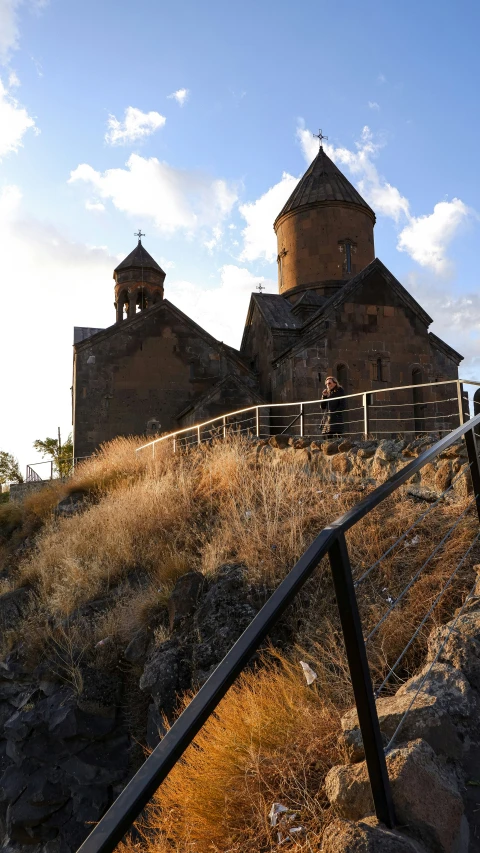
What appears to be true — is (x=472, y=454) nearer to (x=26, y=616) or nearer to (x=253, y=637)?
(x=253, y=637)

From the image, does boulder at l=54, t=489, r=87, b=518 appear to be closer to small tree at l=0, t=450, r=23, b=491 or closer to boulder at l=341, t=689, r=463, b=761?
boulder at l=341, t=689, r=463, b=761

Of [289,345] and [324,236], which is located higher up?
→ [324,236]

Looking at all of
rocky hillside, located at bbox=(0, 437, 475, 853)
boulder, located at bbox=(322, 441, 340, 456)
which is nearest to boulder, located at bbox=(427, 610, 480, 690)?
rocky hillside, located at bbox=(0, 437, 475, 853)

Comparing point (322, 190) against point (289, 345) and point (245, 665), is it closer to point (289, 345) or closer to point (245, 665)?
point (289, 345)

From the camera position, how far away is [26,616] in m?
8.12

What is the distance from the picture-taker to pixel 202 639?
573 centimetres

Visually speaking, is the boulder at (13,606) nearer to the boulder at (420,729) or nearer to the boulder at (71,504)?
the boulder at (71,504)

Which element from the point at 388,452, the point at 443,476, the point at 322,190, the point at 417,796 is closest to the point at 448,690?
the point at 417,796

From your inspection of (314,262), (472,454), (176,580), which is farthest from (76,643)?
(314,262)

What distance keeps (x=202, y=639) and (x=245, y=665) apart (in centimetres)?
446

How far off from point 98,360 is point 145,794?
18212 millimetres

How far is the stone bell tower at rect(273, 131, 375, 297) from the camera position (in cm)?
2123

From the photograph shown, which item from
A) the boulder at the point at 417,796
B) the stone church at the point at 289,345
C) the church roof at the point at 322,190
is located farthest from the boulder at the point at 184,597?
the church roof at the point at 322,190

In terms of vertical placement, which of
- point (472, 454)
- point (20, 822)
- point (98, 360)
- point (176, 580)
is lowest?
point (20, 822)
